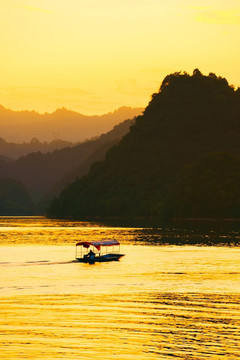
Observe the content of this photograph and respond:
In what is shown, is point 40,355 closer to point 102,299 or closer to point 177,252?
point 102,299

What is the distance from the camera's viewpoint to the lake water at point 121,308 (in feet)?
178

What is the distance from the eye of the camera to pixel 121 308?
74.0 meters

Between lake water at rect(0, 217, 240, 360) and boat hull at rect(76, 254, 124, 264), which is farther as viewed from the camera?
boat hull at rect(76, 254, 124, 264)

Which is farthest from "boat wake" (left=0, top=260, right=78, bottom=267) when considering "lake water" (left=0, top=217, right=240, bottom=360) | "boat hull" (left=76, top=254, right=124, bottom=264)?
"boat hull" (left=76, top=254, right=124, bottom=264)

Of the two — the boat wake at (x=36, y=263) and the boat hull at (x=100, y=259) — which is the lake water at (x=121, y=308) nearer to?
the boat wake at (x=36, y=263)

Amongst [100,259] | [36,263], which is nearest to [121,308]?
[100,259]

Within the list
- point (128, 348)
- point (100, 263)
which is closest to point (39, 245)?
point (100, 263)

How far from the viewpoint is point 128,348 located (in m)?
54.5

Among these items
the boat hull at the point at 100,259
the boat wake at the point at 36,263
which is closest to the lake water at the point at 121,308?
the boat wake at the point at 36,263

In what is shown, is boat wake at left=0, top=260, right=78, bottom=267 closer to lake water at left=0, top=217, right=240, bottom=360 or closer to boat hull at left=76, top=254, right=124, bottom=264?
lake water at left=0, top=217, right=240, bottom=360

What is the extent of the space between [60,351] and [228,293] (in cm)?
3681

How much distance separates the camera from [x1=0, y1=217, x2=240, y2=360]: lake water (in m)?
54.2

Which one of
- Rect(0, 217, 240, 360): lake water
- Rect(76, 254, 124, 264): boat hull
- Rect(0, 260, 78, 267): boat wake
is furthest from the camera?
Rect(0, 260, 78, 267): boat wake

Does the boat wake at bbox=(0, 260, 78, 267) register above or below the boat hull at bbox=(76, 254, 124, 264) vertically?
below
